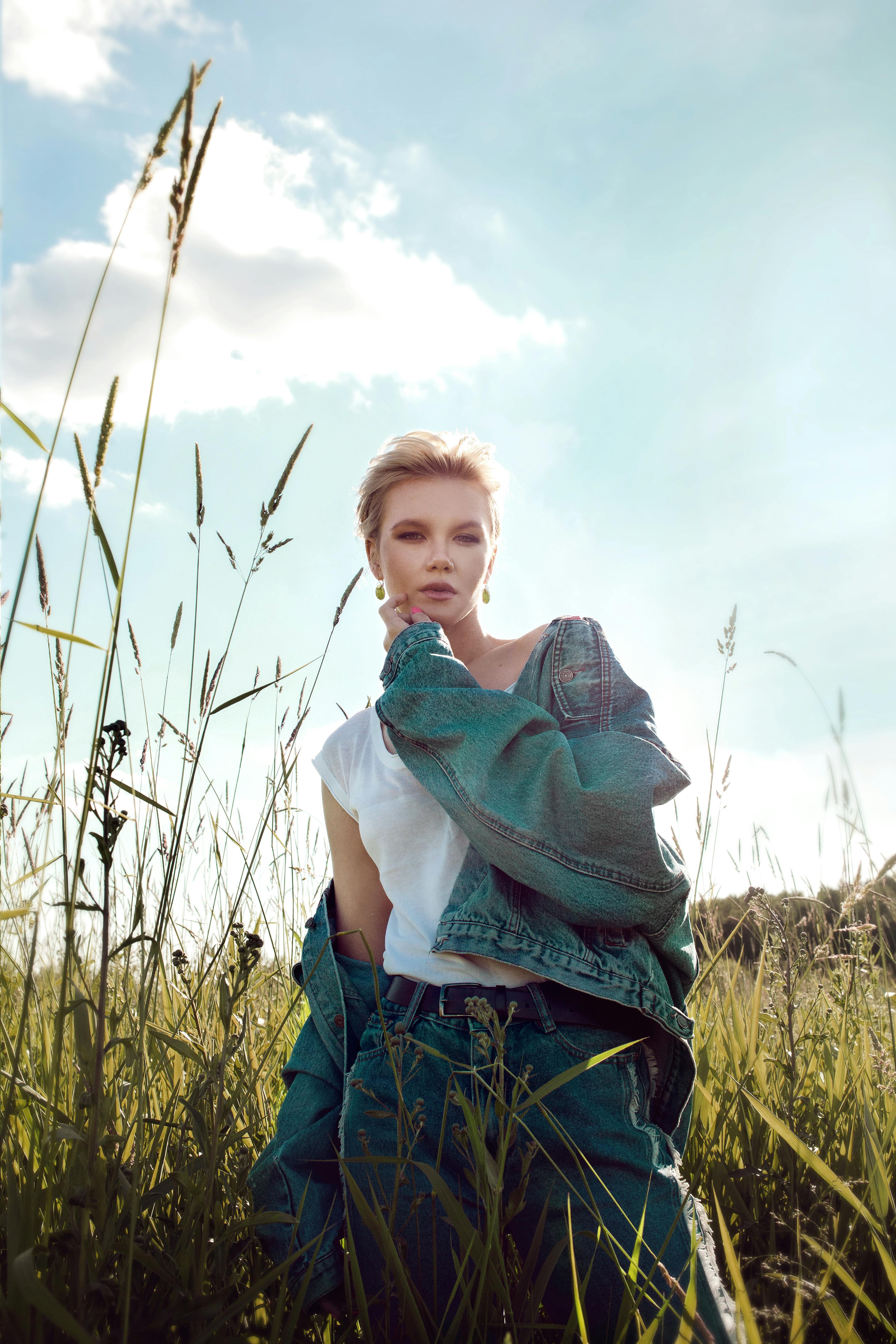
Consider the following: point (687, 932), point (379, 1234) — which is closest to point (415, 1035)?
point (379, 1234)

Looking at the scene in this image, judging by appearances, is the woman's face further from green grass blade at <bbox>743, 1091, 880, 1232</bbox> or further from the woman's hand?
green grass blade at <bbox>743, 1091, 880, 1232</bbox>

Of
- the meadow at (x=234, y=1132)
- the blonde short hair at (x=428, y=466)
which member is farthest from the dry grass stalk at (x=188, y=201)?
the blonde short hair at (x=428, y=466)

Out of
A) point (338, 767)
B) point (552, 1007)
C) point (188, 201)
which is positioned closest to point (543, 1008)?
point (552, 1007)

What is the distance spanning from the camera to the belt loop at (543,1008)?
143cm

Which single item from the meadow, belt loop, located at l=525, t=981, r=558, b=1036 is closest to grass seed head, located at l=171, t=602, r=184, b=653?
the meadow

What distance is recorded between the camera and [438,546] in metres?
2.17

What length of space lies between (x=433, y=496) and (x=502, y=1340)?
1.83 m

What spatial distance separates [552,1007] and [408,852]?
1.52 feet

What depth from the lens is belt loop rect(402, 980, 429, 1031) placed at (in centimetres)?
150

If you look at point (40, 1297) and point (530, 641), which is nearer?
point (40, 1297)

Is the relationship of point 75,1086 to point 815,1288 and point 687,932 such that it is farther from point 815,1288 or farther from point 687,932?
point 815,1288

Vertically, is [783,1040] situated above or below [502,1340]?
above

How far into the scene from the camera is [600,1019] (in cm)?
148

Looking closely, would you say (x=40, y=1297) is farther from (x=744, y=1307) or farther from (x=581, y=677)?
(x=581, y=677)
